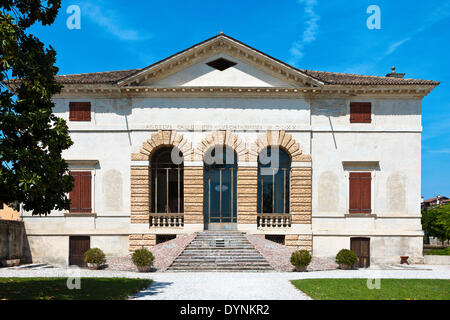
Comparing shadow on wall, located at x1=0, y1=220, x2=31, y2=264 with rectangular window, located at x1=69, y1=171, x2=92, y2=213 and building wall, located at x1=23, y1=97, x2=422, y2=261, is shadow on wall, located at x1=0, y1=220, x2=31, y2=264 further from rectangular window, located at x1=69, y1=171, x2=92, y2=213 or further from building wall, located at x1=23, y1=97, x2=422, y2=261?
rectangular window, located at x1=69, y1=171, x2=92, y2=213

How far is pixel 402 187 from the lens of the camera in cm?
2602

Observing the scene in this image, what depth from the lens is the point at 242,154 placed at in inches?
1018

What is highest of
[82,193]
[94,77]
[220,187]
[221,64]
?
[221,64]

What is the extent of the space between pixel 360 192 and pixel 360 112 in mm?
4936

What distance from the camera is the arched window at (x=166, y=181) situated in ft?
86.8

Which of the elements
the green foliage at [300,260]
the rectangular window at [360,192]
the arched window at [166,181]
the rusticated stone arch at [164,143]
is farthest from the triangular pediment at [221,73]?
the green foliage at [300,260]

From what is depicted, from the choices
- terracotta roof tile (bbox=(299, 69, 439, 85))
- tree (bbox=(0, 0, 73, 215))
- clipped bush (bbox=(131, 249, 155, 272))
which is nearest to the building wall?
terracotta roof tile (bbox=(299, 69, 439, 85))

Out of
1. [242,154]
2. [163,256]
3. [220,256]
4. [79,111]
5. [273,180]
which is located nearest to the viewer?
[220,256]

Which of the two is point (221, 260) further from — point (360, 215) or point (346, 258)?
point (360, 215)

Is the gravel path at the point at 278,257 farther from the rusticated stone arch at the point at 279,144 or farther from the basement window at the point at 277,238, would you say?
the rusticated stone arch at the point at 279,144

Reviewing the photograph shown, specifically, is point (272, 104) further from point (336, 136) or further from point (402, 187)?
point (402, 187)

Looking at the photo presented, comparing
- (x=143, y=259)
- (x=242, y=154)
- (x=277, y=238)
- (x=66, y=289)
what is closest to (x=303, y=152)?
(x=242, y=154)

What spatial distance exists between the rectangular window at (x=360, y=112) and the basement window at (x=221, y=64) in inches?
310

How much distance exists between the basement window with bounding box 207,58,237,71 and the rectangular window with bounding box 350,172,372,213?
10.0 metres
